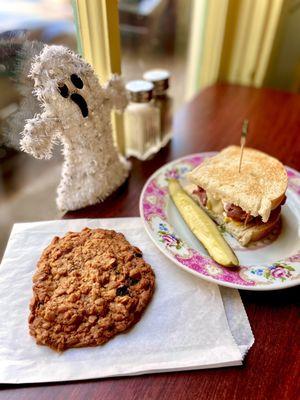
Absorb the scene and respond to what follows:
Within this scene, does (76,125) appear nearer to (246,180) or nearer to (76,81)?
(76,81)

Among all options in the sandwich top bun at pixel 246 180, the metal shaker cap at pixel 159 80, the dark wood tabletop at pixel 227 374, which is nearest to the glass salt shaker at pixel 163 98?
the metal shaker cap at pixel 159 80

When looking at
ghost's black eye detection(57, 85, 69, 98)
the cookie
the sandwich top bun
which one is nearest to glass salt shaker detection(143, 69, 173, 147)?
the sandwich top bun

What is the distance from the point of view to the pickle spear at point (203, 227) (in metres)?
0.66

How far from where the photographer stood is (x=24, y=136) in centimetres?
64

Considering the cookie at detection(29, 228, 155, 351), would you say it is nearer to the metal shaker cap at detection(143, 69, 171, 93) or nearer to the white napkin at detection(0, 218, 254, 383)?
the white napkin at detection(0, 218, 254, 383)

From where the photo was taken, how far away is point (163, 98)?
1.04 m

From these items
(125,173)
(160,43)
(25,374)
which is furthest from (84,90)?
(160,43)

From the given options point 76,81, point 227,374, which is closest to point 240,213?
point 227,374

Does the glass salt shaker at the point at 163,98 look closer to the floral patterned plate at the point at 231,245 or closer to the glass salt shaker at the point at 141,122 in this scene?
the glass salt shaker at the point at 141,122

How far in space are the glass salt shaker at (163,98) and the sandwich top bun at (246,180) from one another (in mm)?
278

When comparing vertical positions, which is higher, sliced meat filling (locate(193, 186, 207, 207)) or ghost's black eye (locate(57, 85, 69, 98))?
ghost's black eye (locate(57, 85, 69, 98))

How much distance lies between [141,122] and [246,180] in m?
0.38

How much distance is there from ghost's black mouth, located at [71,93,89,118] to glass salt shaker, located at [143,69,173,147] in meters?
0.34

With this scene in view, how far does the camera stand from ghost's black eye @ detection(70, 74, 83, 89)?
68 centimetres
